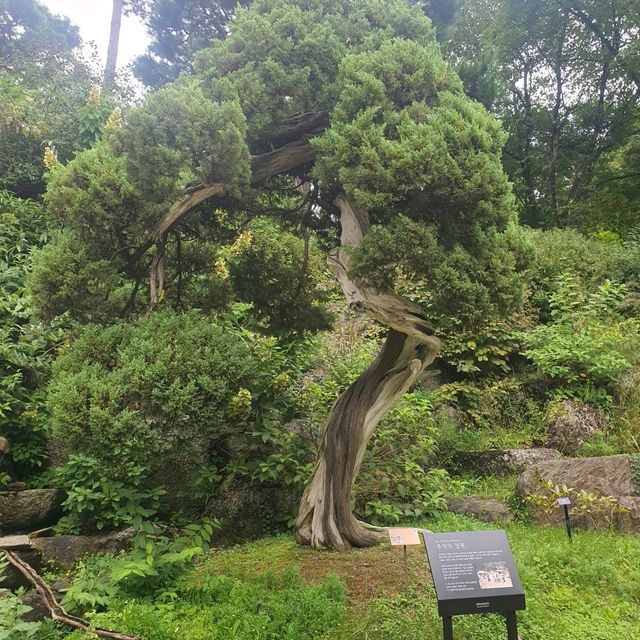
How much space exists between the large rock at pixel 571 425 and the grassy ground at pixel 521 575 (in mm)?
1872

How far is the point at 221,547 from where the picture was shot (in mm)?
4559

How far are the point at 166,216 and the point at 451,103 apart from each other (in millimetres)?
2096

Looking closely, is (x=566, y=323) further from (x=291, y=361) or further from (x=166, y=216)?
(x=166, y=216)

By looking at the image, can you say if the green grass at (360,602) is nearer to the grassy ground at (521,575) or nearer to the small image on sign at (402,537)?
the grassy ground at (521,575)

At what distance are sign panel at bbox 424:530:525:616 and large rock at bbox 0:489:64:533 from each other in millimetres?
3563

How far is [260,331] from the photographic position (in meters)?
5.17

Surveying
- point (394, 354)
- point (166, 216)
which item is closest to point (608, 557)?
point (394, 354)

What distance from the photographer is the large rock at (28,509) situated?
447cm

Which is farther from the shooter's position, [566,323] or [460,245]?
[566,323]

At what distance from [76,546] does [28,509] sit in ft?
2.42

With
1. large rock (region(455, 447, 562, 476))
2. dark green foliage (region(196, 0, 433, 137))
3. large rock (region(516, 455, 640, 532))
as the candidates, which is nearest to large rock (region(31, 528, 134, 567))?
dark green foliage (region(196, 0, 433, 137))

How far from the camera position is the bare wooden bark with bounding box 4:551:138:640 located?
8.93 ft

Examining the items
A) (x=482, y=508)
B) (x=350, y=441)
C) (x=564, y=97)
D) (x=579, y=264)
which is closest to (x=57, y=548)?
(x=350, y=441)

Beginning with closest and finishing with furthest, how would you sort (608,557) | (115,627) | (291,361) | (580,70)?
(115,627) < (608,557) < (291,361) < (580,70)
